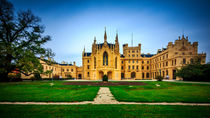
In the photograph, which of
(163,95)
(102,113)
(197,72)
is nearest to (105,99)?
(102,113)

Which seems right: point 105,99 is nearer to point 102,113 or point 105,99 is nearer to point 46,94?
point 102,113

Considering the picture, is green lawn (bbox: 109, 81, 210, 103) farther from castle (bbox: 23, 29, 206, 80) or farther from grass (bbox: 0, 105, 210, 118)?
castle (bbox: 23, 29, 206, 80)

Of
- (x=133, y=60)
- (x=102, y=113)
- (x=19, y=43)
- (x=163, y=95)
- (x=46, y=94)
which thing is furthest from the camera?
(x=133, y=60)

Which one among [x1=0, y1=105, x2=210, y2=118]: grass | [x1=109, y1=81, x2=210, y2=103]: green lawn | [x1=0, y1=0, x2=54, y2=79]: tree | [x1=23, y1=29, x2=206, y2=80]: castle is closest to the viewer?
[x1=0, y1=105, x2=210, y2=118]: grass

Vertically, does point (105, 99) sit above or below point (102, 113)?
below

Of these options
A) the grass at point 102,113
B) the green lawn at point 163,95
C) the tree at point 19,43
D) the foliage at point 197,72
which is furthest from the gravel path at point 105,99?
the foliage at point 197,72

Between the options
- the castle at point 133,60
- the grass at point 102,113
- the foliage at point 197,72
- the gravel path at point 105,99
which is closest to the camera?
the grass at point 102,113

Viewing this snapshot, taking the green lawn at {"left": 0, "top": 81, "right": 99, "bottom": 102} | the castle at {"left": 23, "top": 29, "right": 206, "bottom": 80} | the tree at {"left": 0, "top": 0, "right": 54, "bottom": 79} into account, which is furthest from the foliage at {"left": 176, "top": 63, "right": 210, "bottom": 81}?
the tree at {"left": 0, "top": 0, "right": 54, "bottom": 79}

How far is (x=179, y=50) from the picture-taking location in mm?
38906

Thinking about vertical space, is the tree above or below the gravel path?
above

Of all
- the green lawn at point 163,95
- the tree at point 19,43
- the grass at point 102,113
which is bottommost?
the green lawn at point 163,95

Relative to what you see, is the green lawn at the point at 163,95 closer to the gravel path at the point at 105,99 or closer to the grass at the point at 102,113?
the gravel path at the point at 105,99

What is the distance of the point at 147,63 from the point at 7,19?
5818cm

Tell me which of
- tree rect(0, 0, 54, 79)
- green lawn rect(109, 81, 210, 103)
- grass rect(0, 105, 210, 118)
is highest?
tree rect(0, 0, 54, 79)
